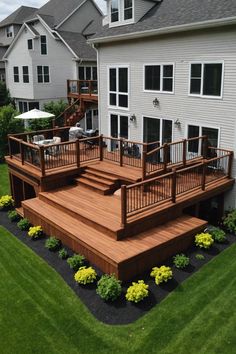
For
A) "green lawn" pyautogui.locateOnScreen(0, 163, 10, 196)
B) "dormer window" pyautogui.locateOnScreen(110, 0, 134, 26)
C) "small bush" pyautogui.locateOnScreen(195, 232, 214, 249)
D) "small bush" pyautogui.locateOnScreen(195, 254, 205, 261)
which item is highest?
"dormer window" pyautogui.locateOnScreen(110, 0, 134, 26)

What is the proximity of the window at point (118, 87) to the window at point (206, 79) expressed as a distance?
3.85m

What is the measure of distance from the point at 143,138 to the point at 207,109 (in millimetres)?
3695

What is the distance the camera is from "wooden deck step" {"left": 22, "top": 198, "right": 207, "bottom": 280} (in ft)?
27.3

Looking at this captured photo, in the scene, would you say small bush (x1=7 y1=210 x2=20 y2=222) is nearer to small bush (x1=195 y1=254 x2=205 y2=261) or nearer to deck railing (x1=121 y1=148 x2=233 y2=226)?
deck railing (x1=121 y1=148 x2=233 y2=226)

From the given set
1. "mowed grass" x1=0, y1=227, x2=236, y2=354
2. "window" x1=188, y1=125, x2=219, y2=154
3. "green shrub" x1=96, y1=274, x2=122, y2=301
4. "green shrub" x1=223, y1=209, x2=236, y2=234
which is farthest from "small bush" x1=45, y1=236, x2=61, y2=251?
"window" x1=188, y1=125, x2=219, y2=154

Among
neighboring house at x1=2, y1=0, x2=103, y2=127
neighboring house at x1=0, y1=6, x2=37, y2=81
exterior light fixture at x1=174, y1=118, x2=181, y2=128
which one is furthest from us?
neighboring house at x1=0, y1=6, x2=37, y2=81

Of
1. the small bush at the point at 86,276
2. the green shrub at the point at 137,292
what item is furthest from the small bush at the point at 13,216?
the green shrub at the point at 137,292

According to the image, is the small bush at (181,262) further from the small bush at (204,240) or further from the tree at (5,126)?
the tree at (5,126)

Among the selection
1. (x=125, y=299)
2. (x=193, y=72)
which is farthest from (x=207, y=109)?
(x=125, y=299)

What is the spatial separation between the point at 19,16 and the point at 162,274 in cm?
3510

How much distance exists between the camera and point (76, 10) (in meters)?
29.4

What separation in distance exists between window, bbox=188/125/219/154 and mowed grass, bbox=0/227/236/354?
4.92 metres

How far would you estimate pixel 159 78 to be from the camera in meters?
13.7

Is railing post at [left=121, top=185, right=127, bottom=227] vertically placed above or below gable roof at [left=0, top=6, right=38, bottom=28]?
below
